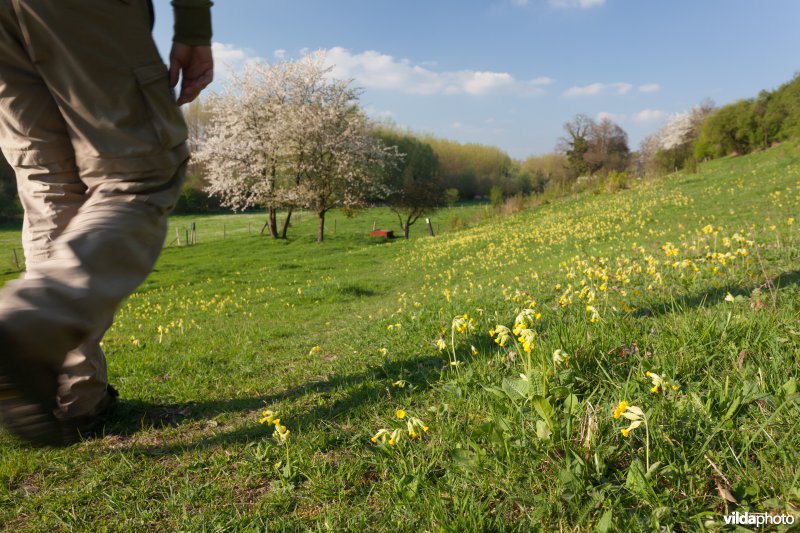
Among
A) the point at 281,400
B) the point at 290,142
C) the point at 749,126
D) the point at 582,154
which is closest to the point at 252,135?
the point at 290,142

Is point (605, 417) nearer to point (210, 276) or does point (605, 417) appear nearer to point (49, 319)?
point (49, 319)

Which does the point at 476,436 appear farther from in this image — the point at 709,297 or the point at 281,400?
the point at 709,297

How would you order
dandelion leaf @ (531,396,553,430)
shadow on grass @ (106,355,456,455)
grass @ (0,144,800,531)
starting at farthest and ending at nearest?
shadow on grass @ (106,355,456,455) < dandelion leaf @ (531,396,553,430) < grass @ (0,144,800,531)

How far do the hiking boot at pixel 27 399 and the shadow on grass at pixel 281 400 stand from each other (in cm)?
108

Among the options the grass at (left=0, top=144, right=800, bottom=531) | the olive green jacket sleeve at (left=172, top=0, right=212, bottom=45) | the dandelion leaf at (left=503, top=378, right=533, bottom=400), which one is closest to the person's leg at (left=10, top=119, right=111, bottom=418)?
the grass at (left=0, top=144, right=800, bottom=531)

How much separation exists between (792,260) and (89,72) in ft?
20.0

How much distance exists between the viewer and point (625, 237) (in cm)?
1198

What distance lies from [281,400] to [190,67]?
1.93 m

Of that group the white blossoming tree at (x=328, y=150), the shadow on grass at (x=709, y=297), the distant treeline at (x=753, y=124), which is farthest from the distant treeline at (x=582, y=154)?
the shadow on grass at (x=709, y=297)

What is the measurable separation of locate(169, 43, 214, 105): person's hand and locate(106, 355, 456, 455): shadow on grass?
5.39ft

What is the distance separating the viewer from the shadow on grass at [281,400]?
2.38 metres

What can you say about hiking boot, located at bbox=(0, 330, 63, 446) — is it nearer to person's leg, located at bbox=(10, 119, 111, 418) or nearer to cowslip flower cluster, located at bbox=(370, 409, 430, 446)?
person's leg, located at bbox=(10, 119, 111, 418)

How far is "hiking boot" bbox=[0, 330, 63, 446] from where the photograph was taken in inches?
43.6

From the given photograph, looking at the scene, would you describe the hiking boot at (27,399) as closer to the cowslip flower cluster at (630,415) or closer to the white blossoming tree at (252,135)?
the cowslip flower cluster at (630,415)
